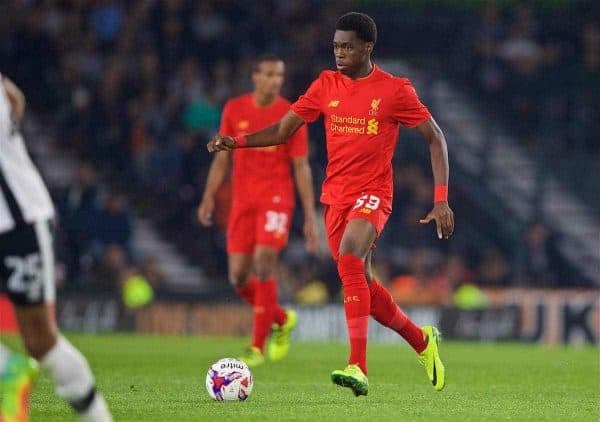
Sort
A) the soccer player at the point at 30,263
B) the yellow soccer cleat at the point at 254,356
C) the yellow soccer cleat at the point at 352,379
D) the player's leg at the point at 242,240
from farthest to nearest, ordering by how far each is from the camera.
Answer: the player's leg at the point at 242,240 → the yellow soccer cleat at the point at 254,356 → the yellow soccer cleat at the point at 352,379 → the soccer player at the point at 30,263

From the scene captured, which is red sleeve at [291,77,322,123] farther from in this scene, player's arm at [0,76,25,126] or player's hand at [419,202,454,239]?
player's arm at [0,76,25,126]

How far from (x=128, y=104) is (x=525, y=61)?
7183 millimetres

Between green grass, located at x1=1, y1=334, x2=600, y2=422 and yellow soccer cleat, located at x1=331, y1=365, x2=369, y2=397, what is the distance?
0.13 meters

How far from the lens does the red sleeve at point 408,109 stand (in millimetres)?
8773

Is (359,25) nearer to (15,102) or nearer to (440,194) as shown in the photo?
(440,194)

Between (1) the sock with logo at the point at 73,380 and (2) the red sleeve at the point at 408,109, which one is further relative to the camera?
(2) the red sleeve at the point at 408,109

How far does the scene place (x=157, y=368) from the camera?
1196cm

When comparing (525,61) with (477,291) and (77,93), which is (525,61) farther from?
(77,93)

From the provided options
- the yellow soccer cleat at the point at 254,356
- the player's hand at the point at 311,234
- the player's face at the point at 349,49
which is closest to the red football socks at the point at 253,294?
the yellow soccer cleat at the point at 254,356

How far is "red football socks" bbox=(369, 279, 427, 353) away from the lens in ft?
30.3

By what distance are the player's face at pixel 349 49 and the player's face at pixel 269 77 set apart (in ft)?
11.1

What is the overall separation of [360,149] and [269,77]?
350 centimetres

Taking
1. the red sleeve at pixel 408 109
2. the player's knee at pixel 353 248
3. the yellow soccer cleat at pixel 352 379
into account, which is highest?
the red sleeve at pixel 408 109

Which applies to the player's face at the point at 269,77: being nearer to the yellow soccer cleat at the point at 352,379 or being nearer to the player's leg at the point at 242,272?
the player's leg at the point at 242,272
